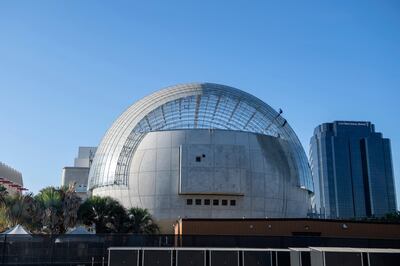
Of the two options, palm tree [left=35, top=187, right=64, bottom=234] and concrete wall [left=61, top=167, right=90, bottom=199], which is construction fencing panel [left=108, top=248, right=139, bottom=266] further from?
concrete wall [left=61, top=167, right=90, bottom=199]

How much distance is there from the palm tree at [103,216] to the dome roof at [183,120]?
40.5 ft

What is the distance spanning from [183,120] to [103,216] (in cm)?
1988

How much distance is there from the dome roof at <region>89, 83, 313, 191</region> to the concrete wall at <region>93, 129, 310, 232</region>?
1.57m

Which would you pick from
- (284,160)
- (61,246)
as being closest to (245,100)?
(284,160)

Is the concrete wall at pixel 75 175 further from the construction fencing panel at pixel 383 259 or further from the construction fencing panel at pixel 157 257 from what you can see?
the construction fencing panel at pixel 383 259

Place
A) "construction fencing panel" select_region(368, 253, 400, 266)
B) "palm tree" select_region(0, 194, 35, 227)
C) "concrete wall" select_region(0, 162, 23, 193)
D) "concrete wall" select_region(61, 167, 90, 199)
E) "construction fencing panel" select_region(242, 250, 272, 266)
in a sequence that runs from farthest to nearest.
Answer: "concrete wall" select_region(0, 162, 23, 193) → "concrete wall" select_region(61, 167, 90, 199) → "palm tree" select_region(0, 194, 35, 227) → "construction fencing panel" select_region(242, 250, 272, 266) → "construction fencing panel" select_region(368, 253, 400, 266)

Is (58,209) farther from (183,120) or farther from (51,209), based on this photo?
(183,120)

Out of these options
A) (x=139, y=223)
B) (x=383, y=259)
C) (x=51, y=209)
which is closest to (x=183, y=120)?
(x=139, y=223)

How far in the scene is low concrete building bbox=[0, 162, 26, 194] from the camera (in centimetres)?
13912

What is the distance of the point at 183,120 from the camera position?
62531 mm

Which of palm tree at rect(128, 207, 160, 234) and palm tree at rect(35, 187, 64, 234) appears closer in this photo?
palm tree at rect(35, 187, 64, 234)

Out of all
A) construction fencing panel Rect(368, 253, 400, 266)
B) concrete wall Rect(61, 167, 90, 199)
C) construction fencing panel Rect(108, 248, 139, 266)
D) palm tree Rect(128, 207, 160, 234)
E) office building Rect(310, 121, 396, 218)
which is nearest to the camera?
construction fencing panel Rect(368, 253, 400, 266)

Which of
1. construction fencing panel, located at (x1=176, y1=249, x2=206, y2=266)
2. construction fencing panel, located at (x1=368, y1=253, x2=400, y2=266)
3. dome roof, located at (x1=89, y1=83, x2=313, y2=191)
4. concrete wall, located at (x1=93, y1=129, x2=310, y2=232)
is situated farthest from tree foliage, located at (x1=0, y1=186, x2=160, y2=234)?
construction fencing panel, located at (x1=368, y1=253, x2=400, y2=266)

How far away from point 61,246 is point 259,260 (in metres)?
10.2
